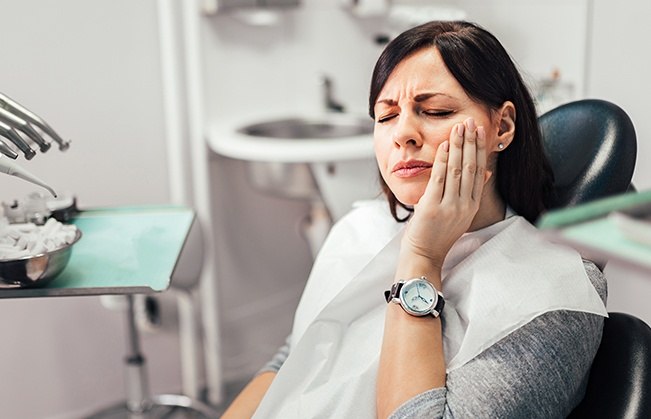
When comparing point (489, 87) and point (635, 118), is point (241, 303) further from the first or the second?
point (489, 87)

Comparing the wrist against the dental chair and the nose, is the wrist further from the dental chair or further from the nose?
the dental chair

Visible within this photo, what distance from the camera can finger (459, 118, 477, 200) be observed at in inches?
45.4

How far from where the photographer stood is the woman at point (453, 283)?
3.55ft

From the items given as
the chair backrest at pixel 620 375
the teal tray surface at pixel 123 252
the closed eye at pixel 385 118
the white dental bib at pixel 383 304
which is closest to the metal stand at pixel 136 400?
the teal tray surface at pixel 123 252

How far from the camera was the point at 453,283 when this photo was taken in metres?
1.24

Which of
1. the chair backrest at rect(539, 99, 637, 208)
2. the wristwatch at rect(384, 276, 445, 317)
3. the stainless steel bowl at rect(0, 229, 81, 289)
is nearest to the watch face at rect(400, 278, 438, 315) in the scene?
the wristwatch at rect(384, 276, 445, 317)

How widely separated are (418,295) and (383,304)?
0.66 feet

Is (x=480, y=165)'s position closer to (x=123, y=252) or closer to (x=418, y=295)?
(x=418, y=295)

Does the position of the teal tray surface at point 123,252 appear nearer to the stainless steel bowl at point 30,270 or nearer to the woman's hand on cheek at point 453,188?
the stainless steel bowl at point 30,270

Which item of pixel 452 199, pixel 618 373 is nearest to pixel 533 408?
pixel 618 373

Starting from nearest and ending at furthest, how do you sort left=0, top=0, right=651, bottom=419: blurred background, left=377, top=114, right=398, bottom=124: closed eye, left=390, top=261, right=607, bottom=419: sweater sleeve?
left=390, top=261, right=607, bottom=419: sweater sleeve, left=377, top=114, right=398, bottom=124: closed eye, left=0, top=0, right=651, bottom=419: blurred background

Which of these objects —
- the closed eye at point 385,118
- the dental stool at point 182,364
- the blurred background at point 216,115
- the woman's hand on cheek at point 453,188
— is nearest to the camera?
the woman's hand on cheek at point 453,188

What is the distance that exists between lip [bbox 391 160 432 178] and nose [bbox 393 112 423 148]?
0.03m

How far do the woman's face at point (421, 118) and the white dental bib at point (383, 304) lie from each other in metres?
0.15
